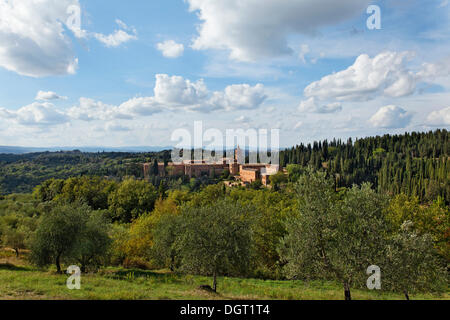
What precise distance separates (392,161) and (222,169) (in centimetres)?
8096

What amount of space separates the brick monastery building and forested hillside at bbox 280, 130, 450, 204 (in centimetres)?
2308

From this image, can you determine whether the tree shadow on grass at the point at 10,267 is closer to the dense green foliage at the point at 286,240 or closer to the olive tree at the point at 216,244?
the dense green foliage at the point at 286,240

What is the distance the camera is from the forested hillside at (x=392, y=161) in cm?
8562

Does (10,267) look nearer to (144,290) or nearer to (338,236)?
(144,290)

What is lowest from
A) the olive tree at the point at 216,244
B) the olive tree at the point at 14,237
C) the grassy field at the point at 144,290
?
the olive tree at the point at 14,237

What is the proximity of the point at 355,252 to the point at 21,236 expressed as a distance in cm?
3882

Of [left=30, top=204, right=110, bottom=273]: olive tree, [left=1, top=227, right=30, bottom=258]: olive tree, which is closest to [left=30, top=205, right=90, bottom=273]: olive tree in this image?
[left=30, top=204, right=110, bottom=273]: olive tree

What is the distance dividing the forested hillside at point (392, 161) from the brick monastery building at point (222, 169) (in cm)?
2308

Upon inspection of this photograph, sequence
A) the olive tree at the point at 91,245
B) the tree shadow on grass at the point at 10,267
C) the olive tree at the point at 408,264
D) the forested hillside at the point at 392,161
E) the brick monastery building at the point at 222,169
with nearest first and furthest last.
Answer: the olive tree at the point at 408,264, the olive tree at the point at 91,245, the tree shadow on grass at the point at 10,267, the forested hillside at the point at 392,161, the brick monastery building at the point at 222,169

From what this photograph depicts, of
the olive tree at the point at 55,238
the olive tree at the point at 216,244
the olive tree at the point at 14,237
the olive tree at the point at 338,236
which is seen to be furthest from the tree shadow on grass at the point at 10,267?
the olive tree at the point at 338,236

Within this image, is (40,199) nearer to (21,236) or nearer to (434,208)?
(21,236)

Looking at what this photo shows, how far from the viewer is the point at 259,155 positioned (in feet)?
510

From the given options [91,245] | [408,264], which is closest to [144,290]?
[91,245]
